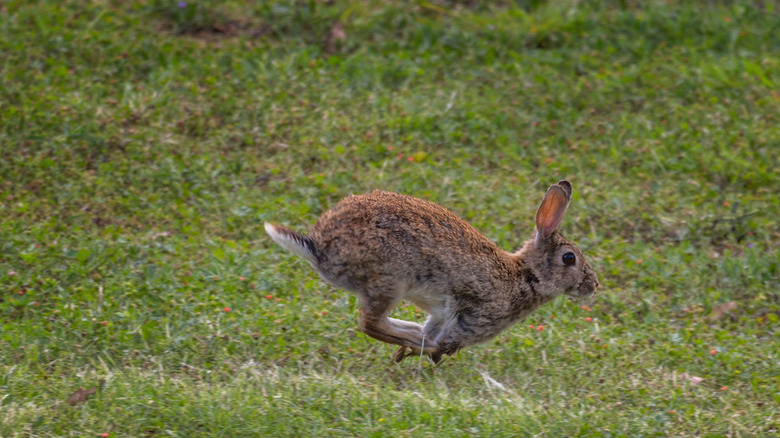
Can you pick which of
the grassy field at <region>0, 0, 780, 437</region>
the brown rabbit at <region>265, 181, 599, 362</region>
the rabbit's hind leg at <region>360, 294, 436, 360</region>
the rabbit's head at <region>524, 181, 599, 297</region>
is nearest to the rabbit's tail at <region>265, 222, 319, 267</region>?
the brown rabbit at <region>265, 181, 599, 362</region>

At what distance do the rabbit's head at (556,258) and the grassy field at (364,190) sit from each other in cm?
35

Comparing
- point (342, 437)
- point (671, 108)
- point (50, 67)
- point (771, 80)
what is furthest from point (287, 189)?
point (771, 80)

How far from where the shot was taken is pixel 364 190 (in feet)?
25.7

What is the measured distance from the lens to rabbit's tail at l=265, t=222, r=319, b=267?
5.31 metres

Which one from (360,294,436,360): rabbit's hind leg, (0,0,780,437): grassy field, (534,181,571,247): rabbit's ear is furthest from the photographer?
(534,181,571,247): rabbit's ear

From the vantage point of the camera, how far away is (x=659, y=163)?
8.38 metres

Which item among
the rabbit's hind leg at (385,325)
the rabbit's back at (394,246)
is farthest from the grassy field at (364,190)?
the rabbit's back at (394,246)

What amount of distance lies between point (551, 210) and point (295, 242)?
177 centimetres

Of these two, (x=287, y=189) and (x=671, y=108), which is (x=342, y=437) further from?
(x=671, y=108)

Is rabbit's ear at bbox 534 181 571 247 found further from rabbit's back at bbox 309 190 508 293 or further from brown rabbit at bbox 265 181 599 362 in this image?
rabbit's back at bbox 309 190 508 293

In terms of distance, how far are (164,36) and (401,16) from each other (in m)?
2.56

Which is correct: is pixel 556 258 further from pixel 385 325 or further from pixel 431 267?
pixel 385 325

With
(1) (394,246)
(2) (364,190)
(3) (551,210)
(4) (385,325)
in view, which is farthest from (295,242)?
(2) (364,190)

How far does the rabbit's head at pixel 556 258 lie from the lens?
607 cm
